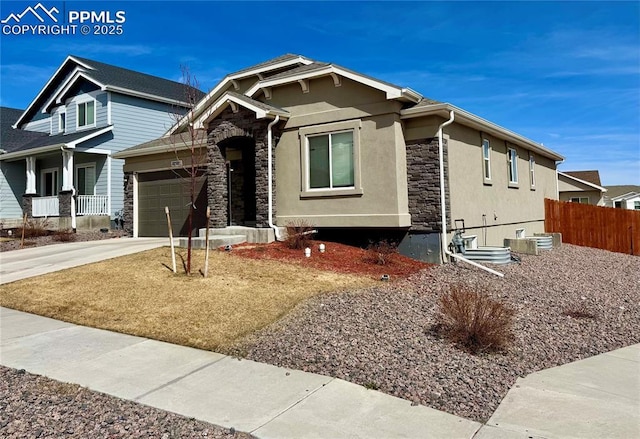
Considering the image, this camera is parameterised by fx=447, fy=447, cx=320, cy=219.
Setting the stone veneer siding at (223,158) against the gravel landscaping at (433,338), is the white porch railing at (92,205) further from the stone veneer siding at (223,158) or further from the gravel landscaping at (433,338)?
the gravel landscaping at (433,338)

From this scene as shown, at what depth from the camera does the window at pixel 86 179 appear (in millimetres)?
23031

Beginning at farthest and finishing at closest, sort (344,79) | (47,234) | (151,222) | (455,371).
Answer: (47,234), (151,222), (344,79), (455,371)

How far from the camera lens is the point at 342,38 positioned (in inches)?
556

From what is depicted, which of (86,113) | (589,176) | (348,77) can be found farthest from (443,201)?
(589,176)

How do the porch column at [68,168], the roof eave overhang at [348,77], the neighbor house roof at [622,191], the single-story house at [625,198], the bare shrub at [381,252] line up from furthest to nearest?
the neighbor house roof at [622,191], the single-story house at [625,198], the porch column at [68,168], the roof eave overhang at [348,77], the bare shrub at [381,252]

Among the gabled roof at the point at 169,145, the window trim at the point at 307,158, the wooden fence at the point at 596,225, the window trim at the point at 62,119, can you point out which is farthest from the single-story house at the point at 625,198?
the window trim at the point at 62,119

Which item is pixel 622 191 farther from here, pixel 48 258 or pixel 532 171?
pixel 48 258

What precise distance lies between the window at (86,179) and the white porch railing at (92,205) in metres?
1.28

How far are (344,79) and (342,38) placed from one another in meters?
2.98

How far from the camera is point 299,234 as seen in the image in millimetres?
11578

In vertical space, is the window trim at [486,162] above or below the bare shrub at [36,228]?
above

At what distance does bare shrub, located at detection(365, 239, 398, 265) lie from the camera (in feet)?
34.6

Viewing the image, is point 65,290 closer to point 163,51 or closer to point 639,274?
point 163,51

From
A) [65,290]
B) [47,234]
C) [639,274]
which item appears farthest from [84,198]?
[639,274]
